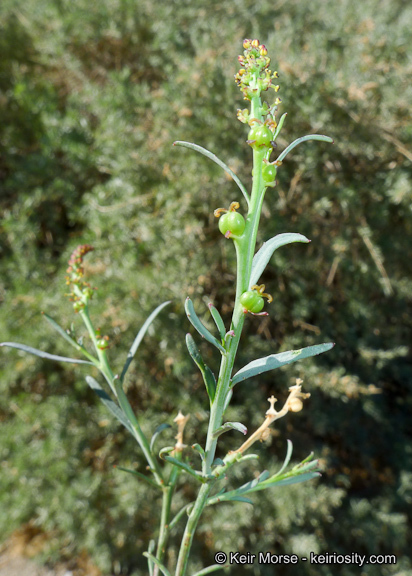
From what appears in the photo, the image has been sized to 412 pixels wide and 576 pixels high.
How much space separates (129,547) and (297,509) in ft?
2.57

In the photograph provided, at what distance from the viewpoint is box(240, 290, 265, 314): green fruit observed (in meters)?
0.38

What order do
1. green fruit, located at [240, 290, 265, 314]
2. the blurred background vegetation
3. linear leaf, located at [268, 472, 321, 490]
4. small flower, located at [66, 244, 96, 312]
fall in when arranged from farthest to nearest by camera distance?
the blurred background vegetation
small flower, located at [66, 244, 96, 312]
linear leaf, located at [268, 472, 321, 490]
green fruit, located at [240, 290, 265, 314]

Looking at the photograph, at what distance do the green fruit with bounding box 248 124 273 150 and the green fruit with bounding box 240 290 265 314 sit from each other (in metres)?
0.14

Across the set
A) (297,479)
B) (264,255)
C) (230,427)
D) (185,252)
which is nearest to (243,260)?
(264,255)

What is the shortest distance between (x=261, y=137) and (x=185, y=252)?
48.6 inches

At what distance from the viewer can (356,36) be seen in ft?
6.61

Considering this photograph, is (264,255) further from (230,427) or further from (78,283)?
(78,283)

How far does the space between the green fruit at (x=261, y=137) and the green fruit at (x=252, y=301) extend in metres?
0.14

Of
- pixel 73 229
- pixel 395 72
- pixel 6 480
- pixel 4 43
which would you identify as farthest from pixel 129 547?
pixel 4 43

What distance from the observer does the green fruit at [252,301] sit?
0.38 m

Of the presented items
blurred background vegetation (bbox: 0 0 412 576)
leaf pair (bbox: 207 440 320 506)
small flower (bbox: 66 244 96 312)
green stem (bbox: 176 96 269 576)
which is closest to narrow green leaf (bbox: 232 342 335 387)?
green stem (bbox: 176 96 269 576)

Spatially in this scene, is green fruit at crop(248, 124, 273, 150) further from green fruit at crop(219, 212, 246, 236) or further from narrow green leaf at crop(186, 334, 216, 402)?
narrow green leaf at crop(186, 334, 216, 402)

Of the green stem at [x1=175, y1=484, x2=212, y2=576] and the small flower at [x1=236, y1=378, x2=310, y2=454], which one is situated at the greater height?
the small flower at [x1=236, y1=378, x2=310, y2=454]

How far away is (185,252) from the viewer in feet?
5.30
